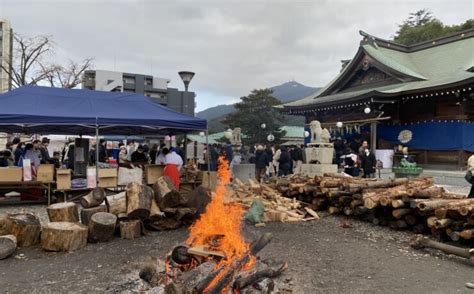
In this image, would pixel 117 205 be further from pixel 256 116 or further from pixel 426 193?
pixel 256 116

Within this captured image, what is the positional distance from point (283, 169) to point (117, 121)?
758cm

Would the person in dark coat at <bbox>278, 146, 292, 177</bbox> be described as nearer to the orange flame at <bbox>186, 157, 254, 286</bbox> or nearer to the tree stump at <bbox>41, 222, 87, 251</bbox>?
the orange flame at <bbox>186, 157, 254, 286</bbox>

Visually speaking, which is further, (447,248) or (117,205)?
(117,205)

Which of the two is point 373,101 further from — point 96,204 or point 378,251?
point 96,204

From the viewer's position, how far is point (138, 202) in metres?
6.49

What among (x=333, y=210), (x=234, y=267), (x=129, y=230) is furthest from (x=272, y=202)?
(x=234, y=267)

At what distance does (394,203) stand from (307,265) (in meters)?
3.08

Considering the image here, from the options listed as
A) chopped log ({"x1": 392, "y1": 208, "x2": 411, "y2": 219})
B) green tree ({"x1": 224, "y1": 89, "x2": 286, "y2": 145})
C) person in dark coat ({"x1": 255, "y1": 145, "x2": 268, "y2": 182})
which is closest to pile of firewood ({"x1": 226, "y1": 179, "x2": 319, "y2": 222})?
chopped log ({"x1": 392, "y1": 208, "x2": 411, "y2": 219})

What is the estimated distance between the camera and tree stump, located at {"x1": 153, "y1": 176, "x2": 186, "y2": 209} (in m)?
6.82

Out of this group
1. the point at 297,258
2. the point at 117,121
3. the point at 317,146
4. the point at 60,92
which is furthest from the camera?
the point at 317,146

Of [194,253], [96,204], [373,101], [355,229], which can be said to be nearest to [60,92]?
[96,204]

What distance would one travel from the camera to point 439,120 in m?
15.3

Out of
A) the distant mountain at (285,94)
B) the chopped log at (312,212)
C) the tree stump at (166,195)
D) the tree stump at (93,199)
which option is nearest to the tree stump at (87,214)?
the tree stump at (93,199)

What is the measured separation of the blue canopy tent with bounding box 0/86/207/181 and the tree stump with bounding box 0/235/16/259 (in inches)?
136
